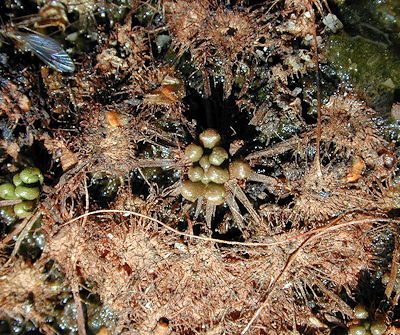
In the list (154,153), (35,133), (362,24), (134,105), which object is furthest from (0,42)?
(362,24)

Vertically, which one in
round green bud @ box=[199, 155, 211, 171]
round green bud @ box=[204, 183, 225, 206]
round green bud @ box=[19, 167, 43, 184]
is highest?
round green bud @ box=[199, 155, 211, 171]

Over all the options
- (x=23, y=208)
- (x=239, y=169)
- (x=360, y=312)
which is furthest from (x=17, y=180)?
(x=360, y=312)

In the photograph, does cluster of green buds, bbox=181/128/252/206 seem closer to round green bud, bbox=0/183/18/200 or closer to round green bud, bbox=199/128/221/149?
round green bud, bbox=199/128/221/149

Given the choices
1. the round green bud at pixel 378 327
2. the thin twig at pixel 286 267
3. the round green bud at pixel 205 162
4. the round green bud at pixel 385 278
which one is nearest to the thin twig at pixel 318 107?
the thin twig at pixel 286 267

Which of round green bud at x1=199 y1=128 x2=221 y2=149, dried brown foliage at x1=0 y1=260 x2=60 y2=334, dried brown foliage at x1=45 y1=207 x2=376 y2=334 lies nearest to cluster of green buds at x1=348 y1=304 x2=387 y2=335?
dried brown foliage at x1=45 y1=207 x2=376 y2=334

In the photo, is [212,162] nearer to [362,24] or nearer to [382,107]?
[382,107]

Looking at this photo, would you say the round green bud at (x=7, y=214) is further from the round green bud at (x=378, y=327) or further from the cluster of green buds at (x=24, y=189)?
the round green bud at (x=378, y=327)
